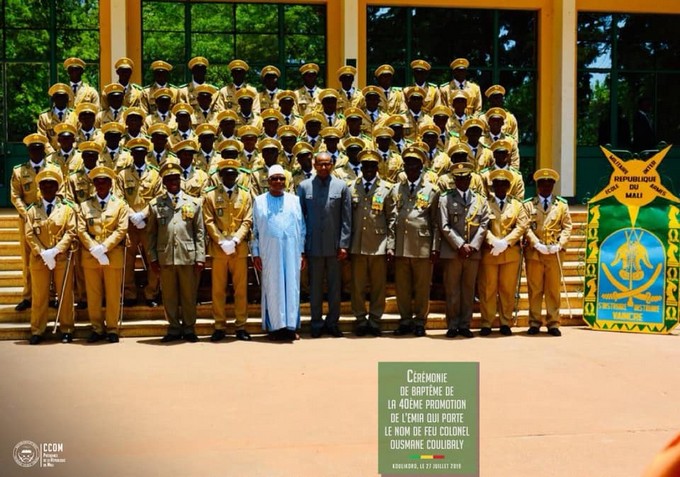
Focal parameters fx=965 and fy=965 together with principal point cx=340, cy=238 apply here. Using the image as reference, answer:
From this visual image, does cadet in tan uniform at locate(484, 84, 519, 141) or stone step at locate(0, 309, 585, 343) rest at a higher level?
cadet in tan uniform at locate(484, 84, 519, 141)

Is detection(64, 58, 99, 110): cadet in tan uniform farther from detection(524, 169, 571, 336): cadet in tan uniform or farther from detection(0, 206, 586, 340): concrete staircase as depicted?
detection(524, 169, 571, 336): cadet in tan uniform

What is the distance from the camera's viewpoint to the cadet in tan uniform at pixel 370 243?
1080 centimetres

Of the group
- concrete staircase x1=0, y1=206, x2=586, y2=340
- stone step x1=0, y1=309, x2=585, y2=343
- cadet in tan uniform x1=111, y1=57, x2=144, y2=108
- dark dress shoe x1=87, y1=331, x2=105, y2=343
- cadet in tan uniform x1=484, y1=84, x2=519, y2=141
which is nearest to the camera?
Result: dark dress shoe x1=87, y1=331, x2=105, y2=343

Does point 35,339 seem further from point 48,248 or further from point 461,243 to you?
point 461,243

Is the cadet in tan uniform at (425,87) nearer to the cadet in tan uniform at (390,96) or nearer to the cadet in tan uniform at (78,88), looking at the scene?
the cadet in tan uniform at (390,96)

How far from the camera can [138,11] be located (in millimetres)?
16391

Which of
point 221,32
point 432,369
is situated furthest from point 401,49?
point 432,369

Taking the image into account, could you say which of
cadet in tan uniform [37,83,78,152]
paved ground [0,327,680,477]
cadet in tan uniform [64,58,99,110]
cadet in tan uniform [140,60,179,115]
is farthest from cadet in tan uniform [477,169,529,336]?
cadet in tan uniform [64,58,99,110]

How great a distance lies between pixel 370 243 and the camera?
10805mm

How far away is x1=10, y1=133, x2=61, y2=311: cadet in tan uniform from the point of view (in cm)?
1077

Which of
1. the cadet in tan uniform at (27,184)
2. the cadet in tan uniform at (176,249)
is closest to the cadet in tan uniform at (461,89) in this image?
the cadet in tan uniform at (176,249)

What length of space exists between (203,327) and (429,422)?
18.4 feet

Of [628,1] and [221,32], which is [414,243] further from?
[628,1]

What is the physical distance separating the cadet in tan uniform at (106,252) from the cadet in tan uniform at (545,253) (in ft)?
14.8
